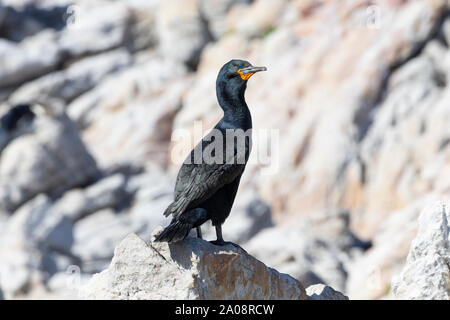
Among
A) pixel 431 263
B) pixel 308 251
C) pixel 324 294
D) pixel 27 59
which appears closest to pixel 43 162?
pixel 308 251

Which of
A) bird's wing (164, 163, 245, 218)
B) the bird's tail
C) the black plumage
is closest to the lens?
the bird's tail

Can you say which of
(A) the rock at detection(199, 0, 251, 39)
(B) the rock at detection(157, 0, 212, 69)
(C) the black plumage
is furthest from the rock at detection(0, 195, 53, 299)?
(A) the rock at detection(199, 0, 251, 39)

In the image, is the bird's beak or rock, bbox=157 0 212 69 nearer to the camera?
the bird's beak

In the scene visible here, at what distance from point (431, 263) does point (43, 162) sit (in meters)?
18.9

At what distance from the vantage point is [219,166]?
10727 millimetres

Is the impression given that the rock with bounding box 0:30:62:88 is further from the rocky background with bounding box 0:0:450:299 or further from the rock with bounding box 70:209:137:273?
the rock with bounding box 70:209:137:273

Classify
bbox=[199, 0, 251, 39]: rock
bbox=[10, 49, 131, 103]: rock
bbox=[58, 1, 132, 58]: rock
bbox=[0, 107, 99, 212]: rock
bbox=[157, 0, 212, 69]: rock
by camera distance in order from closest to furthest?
1. bbox=[0, 107, 99, 212]: rock
2. bbox=[10, 49, 131, 103]: rock
3. bbox=[157, 0, 212, 69]: rock
4. bbox=[199, 0, 251, 39]: rock
5. bbox=[58, 1, 132, 58]: rock

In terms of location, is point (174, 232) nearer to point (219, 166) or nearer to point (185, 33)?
point (219, 166)

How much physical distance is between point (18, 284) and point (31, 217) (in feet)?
11.0

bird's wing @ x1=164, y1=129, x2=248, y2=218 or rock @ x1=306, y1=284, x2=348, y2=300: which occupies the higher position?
bird's wing @ x1=164, y1=129, x2=248, y2=218

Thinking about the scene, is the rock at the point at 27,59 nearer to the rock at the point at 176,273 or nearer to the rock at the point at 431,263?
the rock at the point at 176,273

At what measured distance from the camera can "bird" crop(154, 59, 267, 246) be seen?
34.4 ft

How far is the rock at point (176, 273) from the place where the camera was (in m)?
9.84
